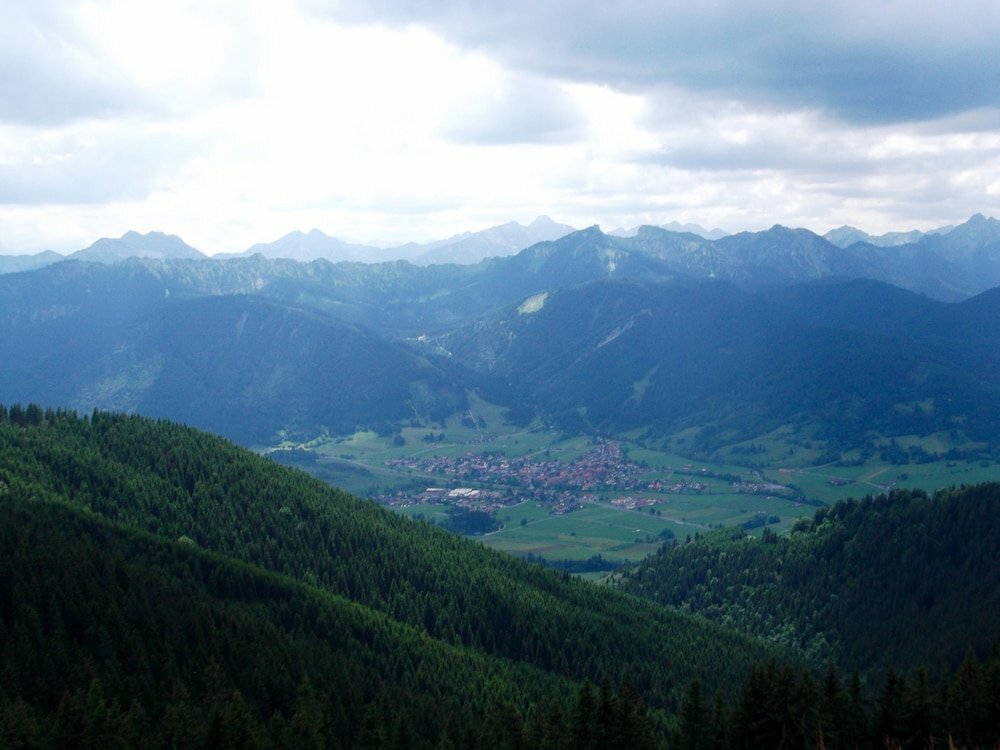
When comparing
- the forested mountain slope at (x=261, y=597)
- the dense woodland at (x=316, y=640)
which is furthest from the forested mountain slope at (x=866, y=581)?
the forested mountain slope at (x=261, y=597)

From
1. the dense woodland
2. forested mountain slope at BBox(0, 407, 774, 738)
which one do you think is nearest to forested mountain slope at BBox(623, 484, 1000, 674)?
the dense woodland

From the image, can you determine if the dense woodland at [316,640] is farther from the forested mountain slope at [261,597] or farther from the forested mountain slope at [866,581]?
the forested mountain slope at [866,581]

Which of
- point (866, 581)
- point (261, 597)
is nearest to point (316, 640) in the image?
point (261, 597)

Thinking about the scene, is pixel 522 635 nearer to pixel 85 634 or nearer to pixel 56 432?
pixel 85 634

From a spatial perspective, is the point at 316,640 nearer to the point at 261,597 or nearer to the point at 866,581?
the point at 261,597

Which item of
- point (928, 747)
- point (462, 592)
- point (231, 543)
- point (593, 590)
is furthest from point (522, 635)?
point (928, 747)

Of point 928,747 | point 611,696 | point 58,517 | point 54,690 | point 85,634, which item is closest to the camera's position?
point 928,747
